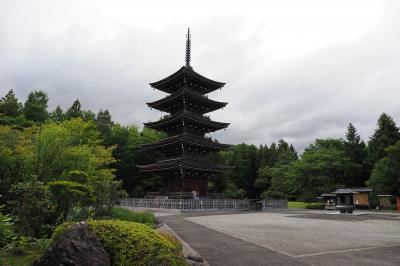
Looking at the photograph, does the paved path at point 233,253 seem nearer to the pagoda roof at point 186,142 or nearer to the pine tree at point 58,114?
the pagoda roof at point 186,142

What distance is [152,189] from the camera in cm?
4781

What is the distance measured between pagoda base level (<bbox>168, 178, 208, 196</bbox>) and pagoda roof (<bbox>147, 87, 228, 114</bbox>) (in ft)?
30.4

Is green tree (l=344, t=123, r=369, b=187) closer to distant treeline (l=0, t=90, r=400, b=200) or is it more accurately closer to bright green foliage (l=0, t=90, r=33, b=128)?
distant treeline (l=0, t=90, r=400, b=200)

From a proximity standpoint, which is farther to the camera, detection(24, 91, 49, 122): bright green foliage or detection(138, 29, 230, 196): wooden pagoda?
detection(24, 91, 49, 122): bright green foliage

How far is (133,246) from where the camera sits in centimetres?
500

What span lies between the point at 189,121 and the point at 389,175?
2609 cm

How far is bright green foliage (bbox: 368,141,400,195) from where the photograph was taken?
38.2 metres

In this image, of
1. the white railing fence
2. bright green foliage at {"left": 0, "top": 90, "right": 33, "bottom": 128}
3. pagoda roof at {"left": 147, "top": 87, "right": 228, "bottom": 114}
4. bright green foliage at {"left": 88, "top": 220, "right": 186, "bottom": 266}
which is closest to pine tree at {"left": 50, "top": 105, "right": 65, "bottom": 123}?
bright green foliage at {"left": 0, "top": 90, "right": 33, "bottom": 128}

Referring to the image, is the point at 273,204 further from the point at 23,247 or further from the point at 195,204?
the point at 23,247

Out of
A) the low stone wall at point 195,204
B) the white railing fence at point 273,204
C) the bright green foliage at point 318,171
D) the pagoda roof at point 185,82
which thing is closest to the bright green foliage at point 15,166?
the low stone wall at point 195,204

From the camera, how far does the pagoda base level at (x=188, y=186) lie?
3362 cm

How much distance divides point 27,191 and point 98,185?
5603 mm

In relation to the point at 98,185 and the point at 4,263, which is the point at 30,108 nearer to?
the point at 98,185

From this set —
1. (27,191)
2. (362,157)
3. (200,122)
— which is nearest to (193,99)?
(200,122)
